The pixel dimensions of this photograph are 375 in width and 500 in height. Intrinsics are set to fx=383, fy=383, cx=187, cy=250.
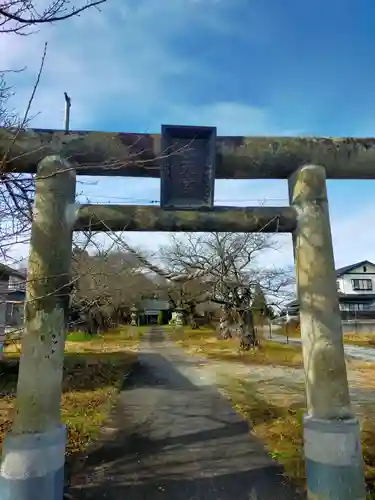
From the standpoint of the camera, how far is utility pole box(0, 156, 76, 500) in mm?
3473

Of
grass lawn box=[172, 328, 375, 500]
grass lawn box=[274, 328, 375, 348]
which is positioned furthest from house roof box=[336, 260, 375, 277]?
grass lawn box=[172, 328, 375, 500]

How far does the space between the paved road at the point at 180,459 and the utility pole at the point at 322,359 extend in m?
0.79

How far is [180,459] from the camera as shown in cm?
538

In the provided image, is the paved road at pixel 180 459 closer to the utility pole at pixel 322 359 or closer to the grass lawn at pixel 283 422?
the grass lawn at pixel 283 422

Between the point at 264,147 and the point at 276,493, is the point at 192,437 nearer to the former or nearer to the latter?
the point at 276,493

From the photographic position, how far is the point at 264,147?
4445 millimetres

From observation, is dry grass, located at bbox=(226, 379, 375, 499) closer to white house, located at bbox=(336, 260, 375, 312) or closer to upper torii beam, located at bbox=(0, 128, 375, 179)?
upper torii beam, located at bbox=(0, 128, 375, 179)

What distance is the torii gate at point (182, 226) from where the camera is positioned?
362cm

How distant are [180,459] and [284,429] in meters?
2.23

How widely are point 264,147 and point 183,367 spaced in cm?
1365

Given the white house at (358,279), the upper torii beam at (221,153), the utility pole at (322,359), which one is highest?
the white house at (358,279)

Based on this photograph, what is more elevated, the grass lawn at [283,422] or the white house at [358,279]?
the white house at [358,279]

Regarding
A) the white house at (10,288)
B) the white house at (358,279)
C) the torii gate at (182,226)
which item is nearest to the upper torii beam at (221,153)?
the torii gate at (182,226)

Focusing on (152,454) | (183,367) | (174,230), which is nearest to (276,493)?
(152,454)
